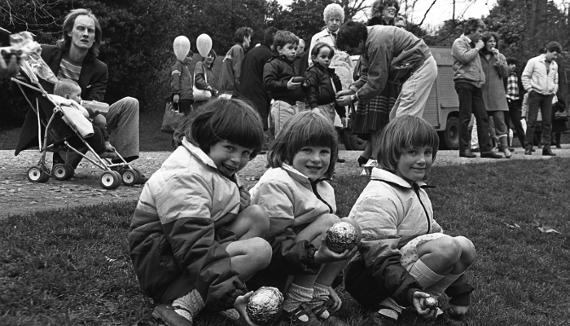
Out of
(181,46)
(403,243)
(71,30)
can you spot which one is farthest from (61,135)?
(181,46)

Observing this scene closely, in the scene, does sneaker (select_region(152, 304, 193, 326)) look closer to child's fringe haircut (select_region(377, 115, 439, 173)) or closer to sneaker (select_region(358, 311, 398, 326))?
sneaker (select_region(358, 311, 398, 326))

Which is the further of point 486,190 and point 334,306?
point 486,190

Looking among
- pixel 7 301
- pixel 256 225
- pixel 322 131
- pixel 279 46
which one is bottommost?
pixel 7 301

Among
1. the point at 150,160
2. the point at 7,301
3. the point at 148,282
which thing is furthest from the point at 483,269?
the point at 150,160

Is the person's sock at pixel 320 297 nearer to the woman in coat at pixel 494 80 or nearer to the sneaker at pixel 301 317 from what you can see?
the sneaker at pixel 301 317

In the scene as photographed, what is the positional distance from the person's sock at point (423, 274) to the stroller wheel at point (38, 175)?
4.46 meters

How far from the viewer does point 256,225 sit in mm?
3635

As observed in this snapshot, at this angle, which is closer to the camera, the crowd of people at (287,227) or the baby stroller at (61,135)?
the crowd of people at (287,227)

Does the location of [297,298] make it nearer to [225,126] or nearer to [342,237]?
[342,237]

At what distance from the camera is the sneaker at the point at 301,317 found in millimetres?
3775

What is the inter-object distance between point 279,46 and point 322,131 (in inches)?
172

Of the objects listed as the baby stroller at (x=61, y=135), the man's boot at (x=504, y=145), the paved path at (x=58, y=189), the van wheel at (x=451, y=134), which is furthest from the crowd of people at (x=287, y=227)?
the van wheel at (x=451, y=134)

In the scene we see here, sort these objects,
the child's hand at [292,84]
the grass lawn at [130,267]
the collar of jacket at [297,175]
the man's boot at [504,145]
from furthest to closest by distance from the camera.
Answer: the man's boot at [504,145]
the child's hand at [292,84]
the collar of jacket at [297,175]
the grass lawn at [130,267]

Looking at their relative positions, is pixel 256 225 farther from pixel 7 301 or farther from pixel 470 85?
pixel 470 85
